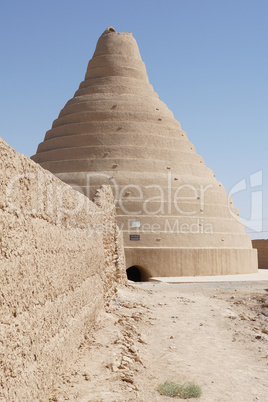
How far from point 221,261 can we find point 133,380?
17151mm

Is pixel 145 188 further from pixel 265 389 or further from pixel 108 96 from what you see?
pixel 265 389

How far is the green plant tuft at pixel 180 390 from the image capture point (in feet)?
17.4

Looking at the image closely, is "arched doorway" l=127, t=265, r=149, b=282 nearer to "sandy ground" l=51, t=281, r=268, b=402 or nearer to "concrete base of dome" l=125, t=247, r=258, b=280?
"concrete base of dome" l=125, t=247, r=258, b=280

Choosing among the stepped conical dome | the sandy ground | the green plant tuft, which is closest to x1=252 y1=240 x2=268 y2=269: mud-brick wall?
the stepped conical dome

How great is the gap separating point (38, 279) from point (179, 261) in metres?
17.0

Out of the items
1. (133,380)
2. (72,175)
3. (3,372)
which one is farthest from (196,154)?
(3,372)

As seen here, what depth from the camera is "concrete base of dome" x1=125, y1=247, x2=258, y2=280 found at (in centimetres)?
2070

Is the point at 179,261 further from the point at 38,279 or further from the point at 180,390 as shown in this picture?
the point at 38,279

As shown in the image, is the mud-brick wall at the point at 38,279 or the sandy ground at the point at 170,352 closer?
the mud-brick wall at the point at 38,279

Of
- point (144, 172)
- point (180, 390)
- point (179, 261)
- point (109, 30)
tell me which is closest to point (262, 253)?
point (179, 261)

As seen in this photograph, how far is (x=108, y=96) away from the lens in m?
25.5

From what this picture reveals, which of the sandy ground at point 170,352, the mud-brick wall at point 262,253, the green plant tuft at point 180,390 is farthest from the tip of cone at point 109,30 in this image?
the green plant tuft at point 180,390

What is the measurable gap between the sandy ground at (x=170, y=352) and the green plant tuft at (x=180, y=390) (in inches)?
3.4

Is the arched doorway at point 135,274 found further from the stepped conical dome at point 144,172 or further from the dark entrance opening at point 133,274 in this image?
the stepped conical dome at point 144,172
